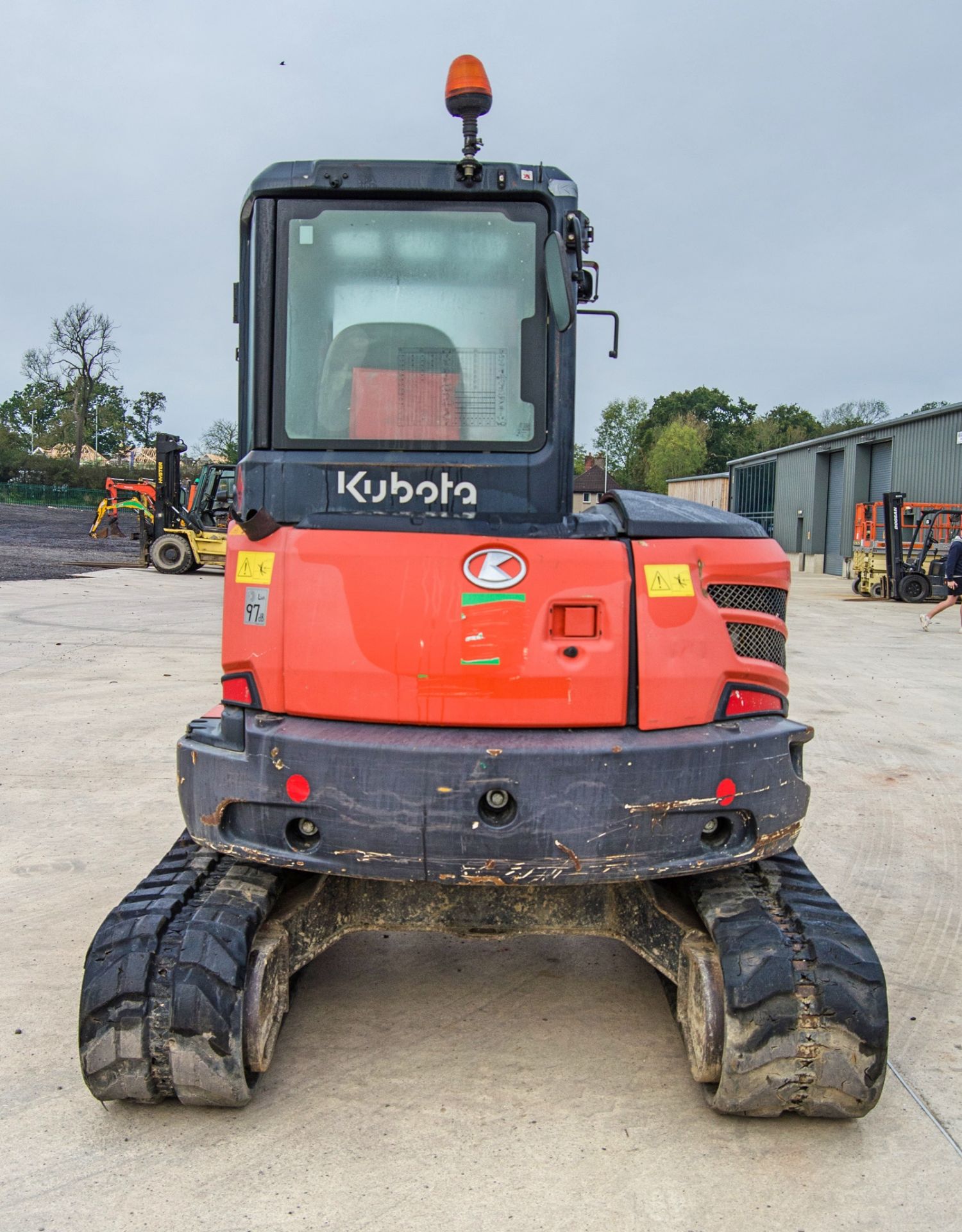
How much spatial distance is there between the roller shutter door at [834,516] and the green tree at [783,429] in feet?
127

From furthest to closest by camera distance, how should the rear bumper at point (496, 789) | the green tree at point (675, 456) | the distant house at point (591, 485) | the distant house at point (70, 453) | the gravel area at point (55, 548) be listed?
the distant house at point (70, 453) → the green tree at point (675, 456) → the gravel area at point (55, 548) → the distant house at point (591, 485) → the rear bumper at point (496, 789)

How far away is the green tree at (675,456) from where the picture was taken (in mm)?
82750

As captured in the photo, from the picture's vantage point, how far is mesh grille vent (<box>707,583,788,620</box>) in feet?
11.2

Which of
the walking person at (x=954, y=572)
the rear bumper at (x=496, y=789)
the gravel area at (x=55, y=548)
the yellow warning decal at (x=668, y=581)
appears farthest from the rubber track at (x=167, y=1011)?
the gravel area at (x=55, y=548)

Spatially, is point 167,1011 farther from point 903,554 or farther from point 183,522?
point 903,554

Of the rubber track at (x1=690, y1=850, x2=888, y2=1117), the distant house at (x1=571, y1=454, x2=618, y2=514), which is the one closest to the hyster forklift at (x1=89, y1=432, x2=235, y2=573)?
the distant house at (x1=571, y1=454, x2=618, y2=514)

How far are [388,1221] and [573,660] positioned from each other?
5.01 feet

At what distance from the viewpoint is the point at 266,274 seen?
3455 millimetres

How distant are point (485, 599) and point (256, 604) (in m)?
0.70

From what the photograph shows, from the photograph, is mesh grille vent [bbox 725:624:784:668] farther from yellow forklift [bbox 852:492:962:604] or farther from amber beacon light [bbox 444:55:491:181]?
yellow forklift [bbox 852:492:962:604]

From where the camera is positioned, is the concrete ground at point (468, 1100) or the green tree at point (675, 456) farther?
the green tree at point (675, 456)

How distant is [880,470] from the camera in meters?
37.7

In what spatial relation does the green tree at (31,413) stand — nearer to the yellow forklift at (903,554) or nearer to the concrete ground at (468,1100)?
the yellow forklift at (903,554)

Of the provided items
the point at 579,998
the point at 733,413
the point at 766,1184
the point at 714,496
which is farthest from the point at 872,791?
the point at 733,413
